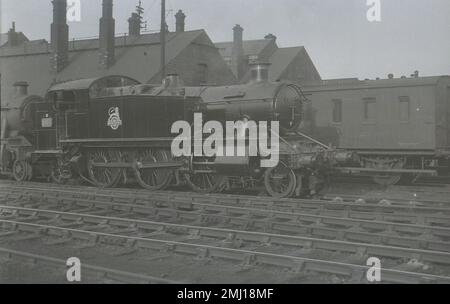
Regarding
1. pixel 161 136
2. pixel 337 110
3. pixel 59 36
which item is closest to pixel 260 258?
pixel 161 136

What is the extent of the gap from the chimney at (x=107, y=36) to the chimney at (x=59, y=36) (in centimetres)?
305

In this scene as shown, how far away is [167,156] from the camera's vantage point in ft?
42.9

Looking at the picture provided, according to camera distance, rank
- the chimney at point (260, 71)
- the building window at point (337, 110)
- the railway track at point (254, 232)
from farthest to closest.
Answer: the building window at point (337, 110) < the chimney at point (260, 71) < the railway track at point (254, 232)

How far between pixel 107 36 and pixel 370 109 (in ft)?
67.1

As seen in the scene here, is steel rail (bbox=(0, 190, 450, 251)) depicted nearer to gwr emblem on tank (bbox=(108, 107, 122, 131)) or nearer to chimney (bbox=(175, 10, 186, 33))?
gwr emblem on tank (bbox=(108, 107, 122, 131))

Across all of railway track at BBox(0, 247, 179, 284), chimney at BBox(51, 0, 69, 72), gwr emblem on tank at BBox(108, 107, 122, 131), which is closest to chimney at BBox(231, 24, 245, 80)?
chimney at BBox(51, 0, 69, 72)

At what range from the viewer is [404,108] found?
14.8m

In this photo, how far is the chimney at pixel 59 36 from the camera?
3212cm

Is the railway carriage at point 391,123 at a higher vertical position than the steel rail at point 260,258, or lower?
higher

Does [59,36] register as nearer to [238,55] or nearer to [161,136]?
[238,55]

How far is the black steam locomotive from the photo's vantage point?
1167 cm

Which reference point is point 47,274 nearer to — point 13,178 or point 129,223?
point 129,223

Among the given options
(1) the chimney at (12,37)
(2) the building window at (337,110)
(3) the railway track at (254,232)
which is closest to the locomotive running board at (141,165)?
(3) the railway track at (254,232)

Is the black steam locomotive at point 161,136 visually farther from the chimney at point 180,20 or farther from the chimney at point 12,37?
the chimney at point 12,37
